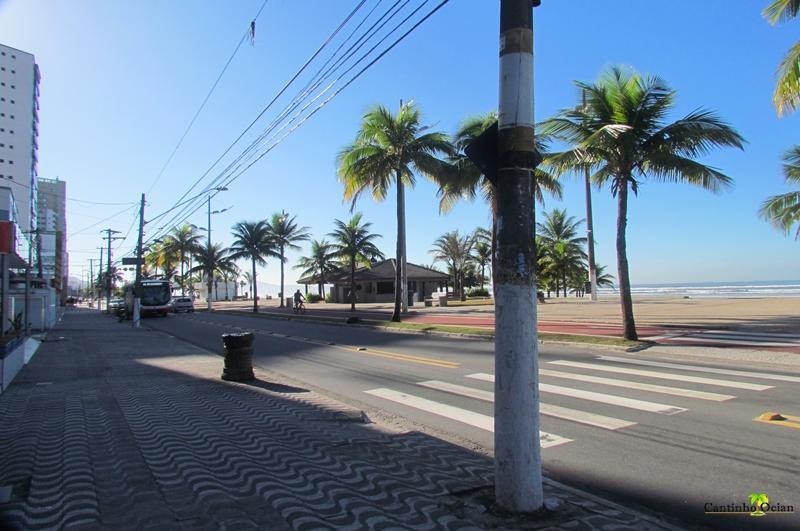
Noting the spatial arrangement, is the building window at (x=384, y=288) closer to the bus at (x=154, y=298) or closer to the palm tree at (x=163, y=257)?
the bus at (x=154, y=298)

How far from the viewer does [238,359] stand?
1060 cm

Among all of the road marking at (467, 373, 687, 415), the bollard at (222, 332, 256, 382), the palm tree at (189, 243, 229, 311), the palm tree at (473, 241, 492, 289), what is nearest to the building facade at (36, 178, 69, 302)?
the palm tree at (189, 243, 229, 311)

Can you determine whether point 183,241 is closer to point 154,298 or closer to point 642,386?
point 154,298

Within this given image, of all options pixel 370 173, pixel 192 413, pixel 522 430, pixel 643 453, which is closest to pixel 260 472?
pixel 522 430

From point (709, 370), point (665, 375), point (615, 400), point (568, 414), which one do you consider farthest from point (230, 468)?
point (709, 370)

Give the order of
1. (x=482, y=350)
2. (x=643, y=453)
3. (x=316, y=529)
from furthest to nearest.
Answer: (x=482, y=350)
(x=643, y=453)
(x=316, y=529)

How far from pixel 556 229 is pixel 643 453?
48170mm

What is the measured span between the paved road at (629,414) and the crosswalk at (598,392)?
0.02 meters

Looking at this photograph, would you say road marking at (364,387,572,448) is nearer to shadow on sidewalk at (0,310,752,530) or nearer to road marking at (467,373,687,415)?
shadow on sidewalk at (0,310,752,530)

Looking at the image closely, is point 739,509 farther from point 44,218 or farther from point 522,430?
point 44,218

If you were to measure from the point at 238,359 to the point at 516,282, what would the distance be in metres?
7.95

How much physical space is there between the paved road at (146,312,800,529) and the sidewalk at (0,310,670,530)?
81cm

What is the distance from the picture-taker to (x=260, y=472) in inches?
194

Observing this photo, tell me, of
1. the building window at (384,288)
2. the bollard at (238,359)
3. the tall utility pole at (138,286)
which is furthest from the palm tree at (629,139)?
the building window at (384,288)
